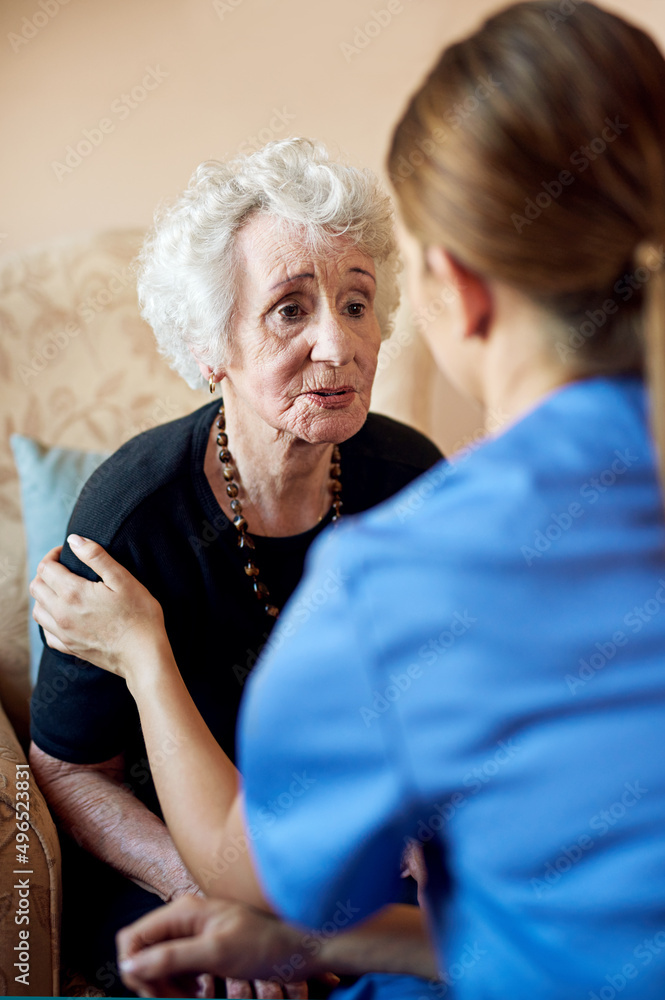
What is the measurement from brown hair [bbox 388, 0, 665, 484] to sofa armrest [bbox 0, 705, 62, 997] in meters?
0.83

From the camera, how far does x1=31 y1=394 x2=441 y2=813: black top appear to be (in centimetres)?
108

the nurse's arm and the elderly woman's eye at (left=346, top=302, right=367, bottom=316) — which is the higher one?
the elderly woman's eye at (left=346, top=302, right=367, bottom=316)

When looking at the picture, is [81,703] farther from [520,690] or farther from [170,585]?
[520,690]

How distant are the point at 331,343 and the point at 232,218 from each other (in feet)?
0.72

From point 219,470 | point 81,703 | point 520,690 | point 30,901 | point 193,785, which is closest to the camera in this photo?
point 520,690

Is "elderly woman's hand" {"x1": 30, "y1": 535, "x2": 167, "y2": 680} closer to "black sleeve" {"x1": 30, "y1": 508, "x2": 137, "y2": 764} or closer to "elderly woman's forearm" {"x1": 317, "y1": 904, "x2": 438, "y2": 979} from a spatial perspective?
"black sleeve" {"x1": 30, "y1": 508, "x2": 137, "y2": 764}

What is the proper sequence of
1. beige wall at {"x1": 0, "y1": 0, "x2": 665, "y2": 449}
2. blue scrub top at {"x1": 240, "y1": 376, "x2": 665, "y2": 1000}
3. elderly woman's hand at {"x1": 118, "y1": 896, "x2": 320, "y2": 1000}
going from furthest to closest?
1. beige wall at {"x1": 0, "y1": 0, "x2": 665, "y2": 449}
2. elderly woman's hand at {"x1": 118, "y1": 896, "x2": 320, "y2": 1000}
3. blue scrub top at {"x1": 240, "y1": 376, "x2": 665, "y2": 1000}

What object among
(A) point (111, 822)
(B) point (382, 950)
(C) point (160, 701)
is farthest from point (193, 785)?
(A) point (111, 822)

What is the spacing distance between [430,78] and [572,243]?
167 mm

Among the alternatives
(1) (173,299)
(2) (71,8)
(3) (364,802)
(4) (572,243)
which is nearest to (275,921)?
(3) (364,802)

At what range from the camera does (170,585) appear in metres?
1.09

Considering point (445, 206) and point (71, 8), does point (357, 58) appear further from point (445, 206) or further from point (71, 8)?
point (445, 206)

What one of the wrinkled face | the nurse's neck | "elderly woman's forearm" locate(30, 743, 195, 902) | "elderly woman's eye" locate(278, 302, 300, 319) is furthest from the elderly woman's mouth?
"elderly woman's forearm" locate(30, 743, 195, 902)

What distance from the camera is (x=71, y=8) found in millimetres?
1428
